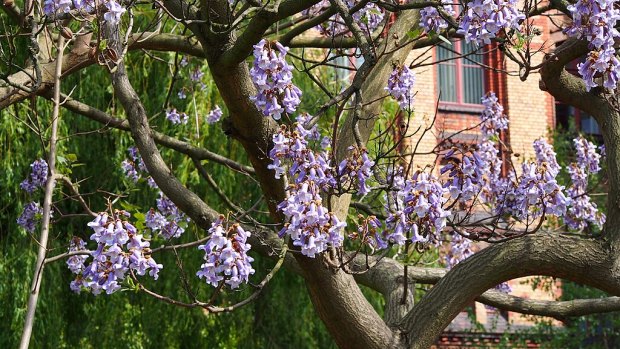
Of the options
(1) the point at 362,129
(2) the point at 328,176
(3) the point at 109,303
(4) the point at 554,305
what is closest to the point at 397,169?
(1) the point at 362,129

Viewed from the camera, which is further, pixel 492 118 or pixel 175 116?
pixel 175 116

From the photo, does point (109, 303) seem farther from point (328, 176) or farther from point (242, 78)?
point (328, 176)

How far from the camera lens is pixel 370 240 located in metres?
6.59

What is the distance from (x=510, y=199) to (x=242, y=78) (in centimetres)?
265

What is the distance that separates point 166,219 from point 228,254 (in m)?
4.42

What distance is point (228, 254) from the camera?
220 inches

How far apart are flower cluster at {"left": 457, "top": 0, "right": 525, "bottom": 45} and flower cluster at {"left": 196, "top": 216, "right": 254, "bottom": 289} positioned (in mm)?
1612

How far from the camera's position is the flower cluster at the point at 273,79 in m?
5.95

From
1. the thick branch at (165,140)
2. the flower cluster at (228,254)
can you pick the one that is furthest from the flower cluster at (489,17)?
the thick branch at (165,140)

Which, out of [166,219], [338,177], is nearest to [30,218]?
[166,219]

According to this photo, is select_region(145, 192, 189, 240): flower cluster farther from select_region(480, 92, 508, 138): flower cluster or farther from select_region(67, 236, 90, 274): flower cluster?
select_region(480, 92, 508, 138): flower cluster

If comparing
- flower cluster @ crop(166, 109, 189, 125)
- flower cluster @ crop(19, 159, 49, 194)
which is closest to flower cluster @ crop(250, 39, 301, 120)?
flower cluster @ crop(19, 159, 49, 194)

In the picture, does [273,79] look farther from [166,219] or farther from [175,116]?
[175,116]

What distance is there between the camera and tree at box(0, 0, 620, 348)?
587cm
